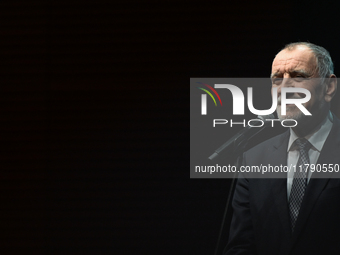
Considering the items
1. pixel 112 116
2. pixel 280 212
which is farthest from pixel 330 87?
pixel 112 116

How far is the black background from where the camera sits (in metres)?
2.95

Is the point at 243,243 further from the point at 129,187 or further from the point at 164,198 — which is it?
the point at 129,187

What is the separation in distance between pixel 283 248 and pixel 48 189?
2.07m

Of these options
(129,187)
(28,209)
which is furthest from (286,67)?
(28,209)

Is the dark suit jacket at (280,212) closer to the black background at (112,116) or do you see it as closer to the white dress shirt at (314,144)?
the white dress shirt at (314,144)

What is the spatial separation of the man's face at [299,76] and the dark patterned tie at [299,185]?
0.17 meters

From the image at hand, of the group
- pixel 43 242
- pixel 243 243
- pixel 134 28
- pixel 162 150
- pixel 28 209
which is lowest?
pixel 43 242

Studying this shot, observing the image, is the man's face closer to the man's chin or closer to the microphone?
the man's chin

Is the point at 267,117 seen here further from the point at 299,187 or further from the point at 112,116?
the point at 112,116

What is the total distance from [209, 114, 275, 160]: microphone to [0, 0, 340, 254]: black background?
940mm

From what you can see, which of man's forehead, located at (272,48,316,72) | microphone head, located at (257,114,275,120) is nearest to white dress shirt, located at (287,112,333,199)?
microphone head, located at (257,114,275,120)

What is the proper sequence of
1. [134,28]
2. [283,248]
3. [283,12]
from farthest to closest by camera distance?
[134,28] → [283,12] → [283,248]

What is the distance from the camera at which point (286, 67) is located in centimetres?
189

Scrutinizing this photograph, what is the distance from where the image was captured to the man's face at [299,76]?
1.87 m
